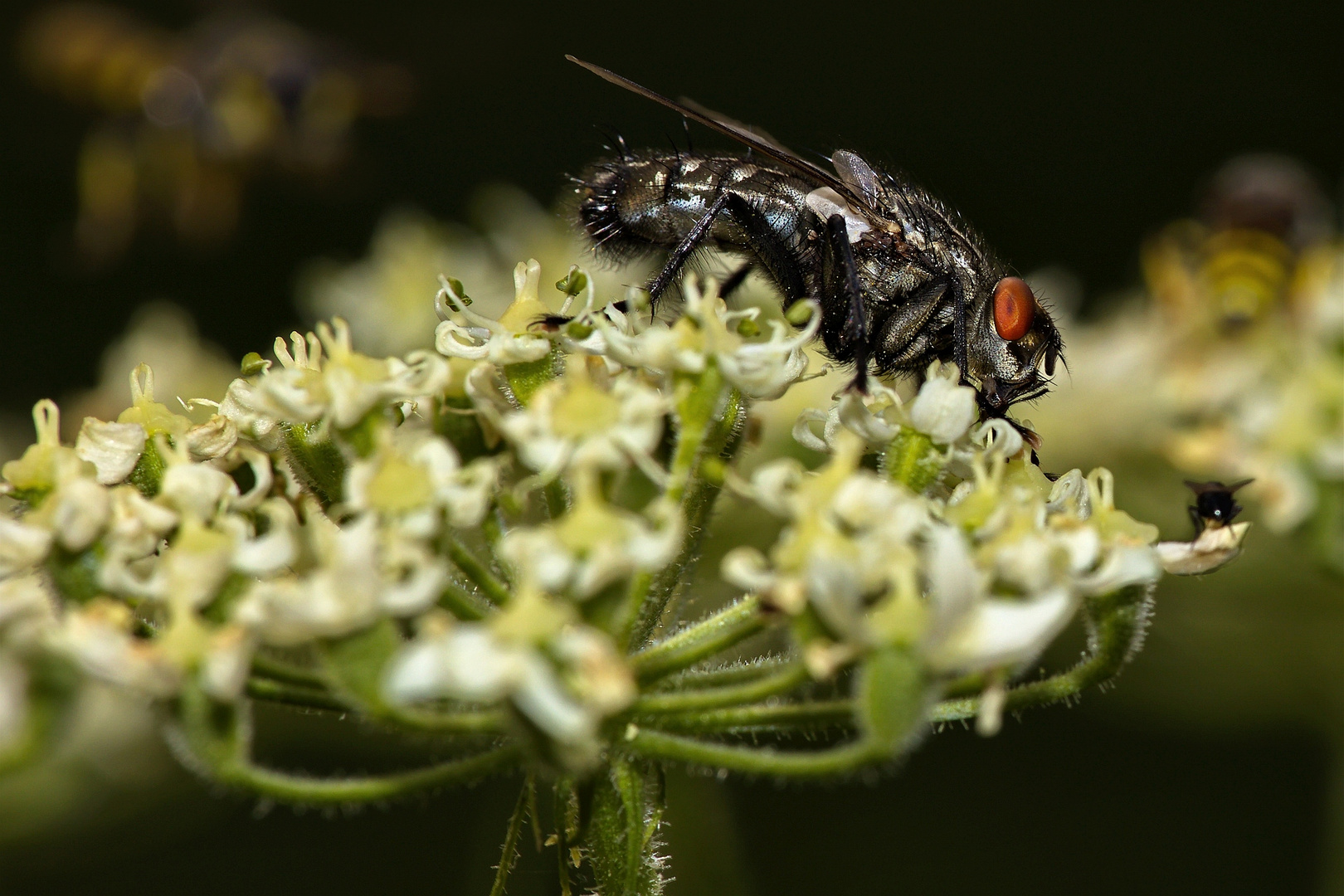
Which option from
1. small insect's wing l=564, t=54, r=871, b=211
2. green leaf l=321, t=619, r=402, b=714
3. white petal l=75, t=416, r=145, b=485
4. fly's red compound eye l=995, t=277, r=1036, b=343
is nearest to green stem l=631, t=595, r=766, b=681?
green leaf l=321, t=619, r=402, b=714

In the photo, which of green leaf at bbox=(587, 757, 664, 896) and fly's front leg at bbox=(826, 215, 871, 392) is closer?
green leaf at bbox=(587, 757, 664, 896)

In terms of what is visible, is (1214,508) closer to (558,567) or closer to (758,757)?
(758,757)

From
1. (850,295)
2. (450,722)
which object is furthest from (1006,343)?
(450,722)

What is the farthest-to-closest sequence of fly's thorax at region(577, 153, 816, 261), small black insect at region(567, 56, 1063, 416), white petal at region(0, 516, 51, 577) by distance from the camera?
fly's thorax at region(577, 153, 816, 261) < small black insect at region(567, 56, 1063, 416) < white petal at region(0, 516, 51, 577)

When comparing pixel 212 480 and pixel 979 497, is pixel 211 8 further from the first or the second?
pixel 979 497

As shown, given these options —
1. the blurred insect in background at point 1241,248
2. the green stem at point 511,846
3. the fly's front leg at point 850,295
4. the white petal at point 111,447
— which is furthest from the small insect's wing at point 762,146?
the blurred insect in background at point 1241,248

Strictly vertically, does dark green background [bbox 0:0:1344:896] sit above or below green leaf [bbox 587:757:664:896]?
above

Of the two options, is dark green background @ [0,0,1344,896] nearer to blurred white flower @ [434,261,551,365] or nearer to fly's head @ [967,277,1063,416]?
blurred white flower @ [434,261,551,365]
